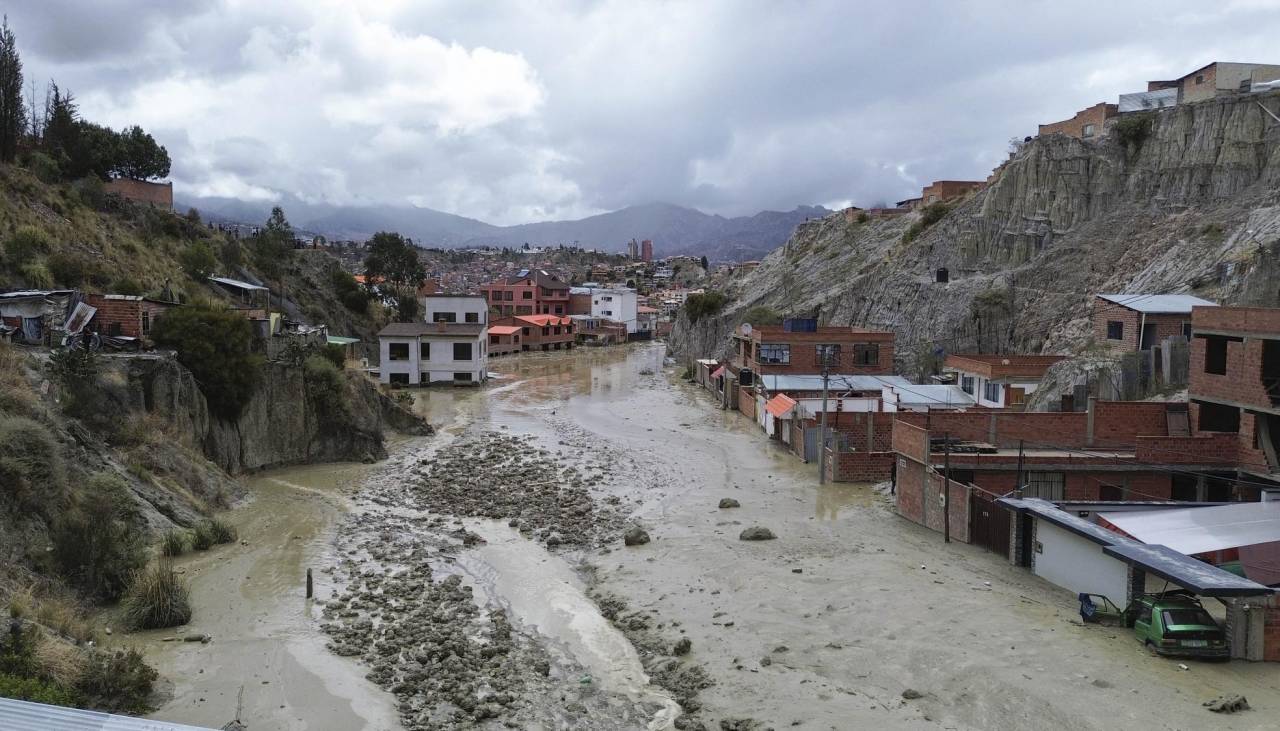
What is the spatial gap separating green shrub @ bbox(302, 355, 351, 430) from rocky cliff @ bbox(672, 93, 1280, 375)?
1392 inches

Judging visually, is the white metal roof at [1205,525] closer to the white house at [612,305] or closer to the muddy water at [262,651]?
the muddy water at [262,651]

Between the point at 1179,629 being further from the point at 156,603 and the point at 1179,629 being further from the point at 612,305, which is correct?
the point at 612,305

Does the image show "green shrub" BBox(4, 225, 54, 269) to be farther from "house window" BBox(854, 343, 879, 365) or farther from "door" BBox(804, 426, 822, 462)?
"house window" BBox(854, 343, 879, 365)

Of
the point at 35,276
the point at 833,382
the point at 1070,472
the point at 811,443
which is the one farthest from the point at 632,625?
the point at 833,382

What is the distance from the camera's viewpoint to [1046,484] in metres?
21.0

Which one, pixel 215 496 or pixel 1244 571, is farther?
pixel 215 496

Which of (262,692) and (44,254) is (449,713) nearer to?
(262,692)

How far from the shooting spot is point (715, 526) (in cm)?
2216

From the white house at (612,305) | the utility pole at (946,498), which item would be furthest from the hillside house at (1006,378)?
the white house at (612,305)

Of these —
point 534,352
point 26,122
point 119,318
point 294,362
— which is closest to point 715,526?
point 294,362

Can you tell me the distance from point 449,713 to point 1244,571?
47.3 ft

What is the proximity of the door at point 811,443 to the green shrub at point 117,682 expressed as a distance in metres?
24.0

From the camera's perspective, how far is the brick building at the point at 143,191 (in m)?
51.2

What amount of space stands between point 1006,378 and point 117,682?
35293 mm
